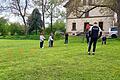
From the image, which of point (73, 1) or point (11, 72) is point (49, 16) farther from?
point (11, 72)

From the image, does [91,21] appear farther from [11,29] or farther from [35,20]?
[11,29]

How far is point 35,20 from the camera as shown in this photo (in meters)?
89.9

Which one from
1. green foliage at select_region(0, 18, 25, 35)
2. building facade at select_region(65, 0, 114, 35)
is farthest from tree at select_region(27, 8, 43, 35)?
building facade at select_region(65, 0, 114, 35)

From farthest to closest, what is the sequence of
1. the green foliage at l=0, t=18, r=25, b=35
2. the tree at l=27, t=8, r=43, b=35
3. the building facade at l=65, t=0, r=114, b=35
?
the green foliage at l=0, t=18, r=25, b=35 → the tree at l=27, t=8, r=43, b=35 → the building facade at l=65, t=0, r=114, b=35

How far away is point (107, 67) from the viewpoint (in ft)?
44.8

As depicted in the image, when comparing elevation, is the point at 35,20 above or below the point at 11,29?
above

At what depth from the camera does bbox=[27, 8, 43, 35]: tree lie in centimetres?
8956

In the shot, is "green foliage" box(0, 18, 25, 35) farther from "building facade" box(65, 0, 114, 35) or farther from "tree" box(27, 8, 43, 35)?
"building facade" box(65, 0, 114, 35)

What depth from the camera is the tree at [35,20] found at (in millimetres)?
89562

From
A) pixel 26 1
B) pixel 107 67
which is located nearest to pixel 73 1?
pixel 107 67

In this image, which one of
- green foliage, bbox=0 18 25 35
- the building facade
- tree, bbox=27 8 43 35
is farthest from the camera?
green foliage, bbox=0 18 25 35

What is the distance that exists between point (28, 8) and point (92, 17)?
1703 cm

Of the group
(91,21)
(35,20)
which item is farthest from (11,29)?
(91,21)

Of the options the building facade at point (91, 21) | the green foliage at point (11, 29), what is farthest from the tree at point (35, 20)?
the building facade at point (91, 21)
